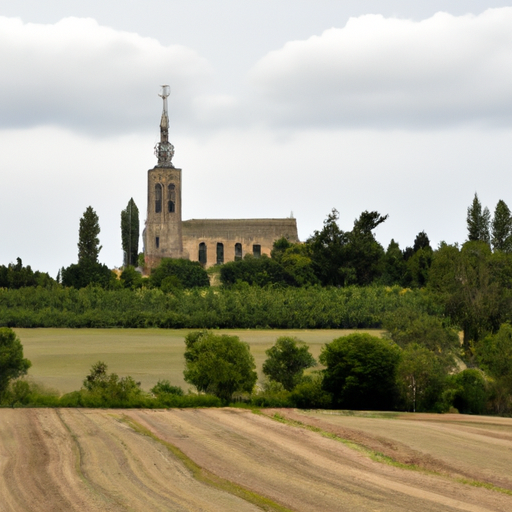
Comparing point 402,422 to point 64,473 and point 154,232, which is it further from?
point 154,232

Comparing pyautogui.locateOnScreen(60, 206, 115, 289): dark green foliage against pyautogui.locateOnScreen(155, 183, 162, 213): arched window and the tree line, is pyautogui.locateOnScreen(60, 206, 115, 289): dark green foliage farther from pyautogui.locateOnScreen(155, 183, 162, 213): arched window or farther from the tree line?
the tree line

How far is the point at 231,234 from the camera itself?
9100 centimetres

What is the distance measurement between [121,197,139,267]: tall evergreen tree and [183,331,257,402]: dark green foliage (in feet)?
164

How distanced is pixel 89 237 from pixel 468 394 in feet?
167

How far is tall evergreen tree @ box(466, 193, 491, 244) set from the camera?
89.0 m

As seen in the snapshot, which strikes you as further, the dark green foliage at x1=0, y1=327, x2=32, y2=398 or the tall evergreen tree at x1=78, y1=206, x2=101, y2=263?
the tall evergreen tree at x1=78, y1=206, x2=101, y2=263

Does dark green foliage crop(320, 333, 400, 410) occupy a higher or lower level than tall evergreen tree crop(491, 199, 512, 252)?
lower

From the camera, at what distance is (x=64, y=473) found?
22.7 metres

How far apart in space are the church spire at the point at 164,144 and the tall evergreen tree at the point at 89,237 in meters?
8.22

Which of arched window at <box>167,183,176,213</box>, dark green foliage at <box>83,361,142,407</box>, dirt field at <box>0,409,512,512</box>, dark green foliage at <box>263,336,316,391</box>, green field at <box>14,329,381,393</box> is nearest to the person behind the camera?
dirt field at <box>0,409,512,512</box>

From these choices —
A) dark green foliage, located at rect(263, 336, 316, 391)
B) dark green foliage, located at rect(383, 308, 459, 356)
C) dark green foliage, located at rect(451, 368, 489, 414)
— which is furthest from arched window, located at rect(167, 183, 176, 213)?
dark green foliage, located at rect(451, 368, 489, 414)

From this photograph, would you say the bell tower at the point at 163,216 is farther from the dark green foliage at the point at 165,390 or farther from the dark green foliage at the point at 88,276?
the dark green foliage at the point at 165,390

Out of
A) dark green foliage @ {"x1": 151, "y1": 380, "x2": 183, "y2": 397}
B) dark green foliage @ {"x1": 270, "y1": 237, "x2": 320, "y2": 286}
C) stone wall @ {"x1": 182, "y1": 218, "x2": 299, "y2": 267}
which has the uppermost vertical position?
stone wall @ {"x1": 182, "y1": 218, "x2": 299, "y2": 267}

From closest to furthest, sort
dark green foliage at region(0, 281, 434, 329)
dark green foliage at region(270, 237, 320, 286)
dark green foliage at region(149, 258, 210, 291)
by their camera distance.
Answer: dark green foliage at region(0, 281, 434, 329) → dark green foliage at region(149, 258, 210, 291) → dark green foliage at region(270, 237, 320, 286)
